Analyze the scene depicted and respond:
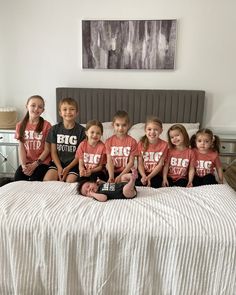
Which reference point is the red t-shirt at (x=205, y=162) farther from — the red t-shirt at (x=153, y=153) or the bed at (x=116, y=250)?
the bed at (x=116, y=250)

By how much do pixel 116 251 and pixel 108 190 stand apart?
487mm

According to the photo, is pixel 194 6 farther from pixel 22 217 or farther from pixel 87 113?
pixel 22 217

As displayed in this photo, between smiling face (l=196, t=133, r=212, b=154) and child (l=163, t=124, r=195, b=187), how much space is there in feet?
0.29

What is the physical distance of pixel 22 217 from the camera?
1.72 metres

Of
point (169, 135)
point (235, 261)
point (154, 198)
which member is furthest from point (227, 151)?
point (235, 261)

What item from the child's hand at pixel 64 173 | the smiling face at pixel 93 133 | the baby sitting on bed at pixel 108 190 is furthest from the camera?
the child's hand at pixel 64 173

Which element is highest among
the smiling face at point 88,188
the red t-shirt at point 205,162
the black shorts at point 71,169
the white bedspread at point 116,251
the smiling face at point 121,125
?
the smiling face at point 121,125

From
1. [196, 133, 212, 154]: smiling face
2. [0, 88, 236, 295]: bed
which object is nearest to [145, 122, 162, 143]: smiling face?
[196, 133, 212, 154]: smiling face

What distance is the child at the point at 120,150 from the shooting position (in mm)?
2521

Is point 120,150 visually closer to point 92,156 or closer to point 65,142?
point 92,156

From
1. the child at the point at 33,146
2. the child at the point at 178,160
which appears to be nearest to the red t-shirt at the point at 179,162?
the child at the point at 178,160

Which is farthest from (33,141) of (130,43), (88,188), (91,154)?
(130,43)

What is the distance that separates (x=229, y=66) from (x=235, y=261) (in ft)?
8.73

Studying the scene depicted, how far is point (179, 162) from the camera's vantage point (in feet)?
8.45
